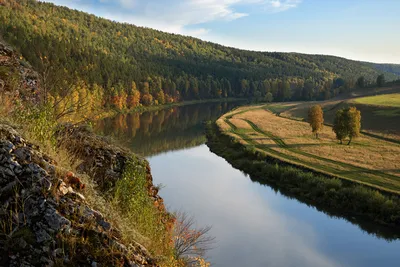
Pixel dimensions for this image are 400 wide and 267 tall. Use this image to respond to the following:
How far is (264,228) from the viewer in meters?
30.8

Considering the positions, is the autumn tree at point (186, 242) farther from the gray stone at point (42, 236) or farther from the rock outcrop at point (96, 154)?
the gray stone at point (42, 236)

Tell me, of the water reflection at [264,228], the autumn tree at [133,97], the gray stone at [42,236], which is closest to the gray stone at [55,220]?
the gray stone at [42,236]

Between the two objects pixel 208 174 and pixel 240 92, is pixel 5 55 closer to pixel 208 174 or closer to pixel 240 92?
pixel 208 174

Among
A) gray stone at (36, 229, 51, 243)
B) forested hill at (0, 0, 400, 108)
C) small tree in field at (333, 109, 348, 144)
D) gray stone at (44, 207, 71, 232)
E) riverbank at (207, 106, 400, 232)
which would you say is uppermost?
forested hill at (0, 0, 400, 108)

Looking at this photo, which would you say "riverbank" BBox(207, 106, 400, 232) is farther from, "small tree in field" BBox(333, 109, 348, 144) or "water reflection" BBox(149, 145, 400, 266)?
"small tree in field" BBox(333, 109, 348, 144)

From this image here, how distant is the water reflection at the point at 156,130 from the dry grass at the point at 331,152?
10.3 meters

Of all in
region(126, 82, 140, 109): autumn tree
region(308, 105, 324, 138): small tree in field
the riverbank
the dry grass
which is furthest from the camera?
region(126, 82, 140, 109): autumn tree

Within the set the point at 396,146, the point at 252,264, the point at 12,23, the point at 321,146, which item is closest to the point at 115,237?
the point at 252,264

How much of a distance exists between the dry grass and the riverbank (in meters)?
1.78

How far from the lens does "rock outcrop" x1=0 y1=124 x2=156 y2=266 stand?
17.1ft

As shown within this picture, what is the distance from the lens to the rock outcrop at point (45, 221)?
206 inches

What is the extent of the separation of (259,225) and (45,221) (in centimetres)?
2830

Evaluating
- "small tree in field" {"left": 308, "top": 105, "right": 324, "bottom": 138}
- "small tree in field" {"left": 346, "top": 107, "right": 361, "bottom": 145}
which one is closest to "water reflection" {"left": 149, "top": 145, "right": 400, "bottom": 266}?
"small tree in field" {"left": 346, "top": 107, "right": 361, "bottom": 145}

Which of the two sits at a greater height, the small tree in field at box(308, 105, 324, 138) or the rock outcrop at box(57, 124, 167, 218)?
the rock outcrop at box(57, 124, 167, 218)
